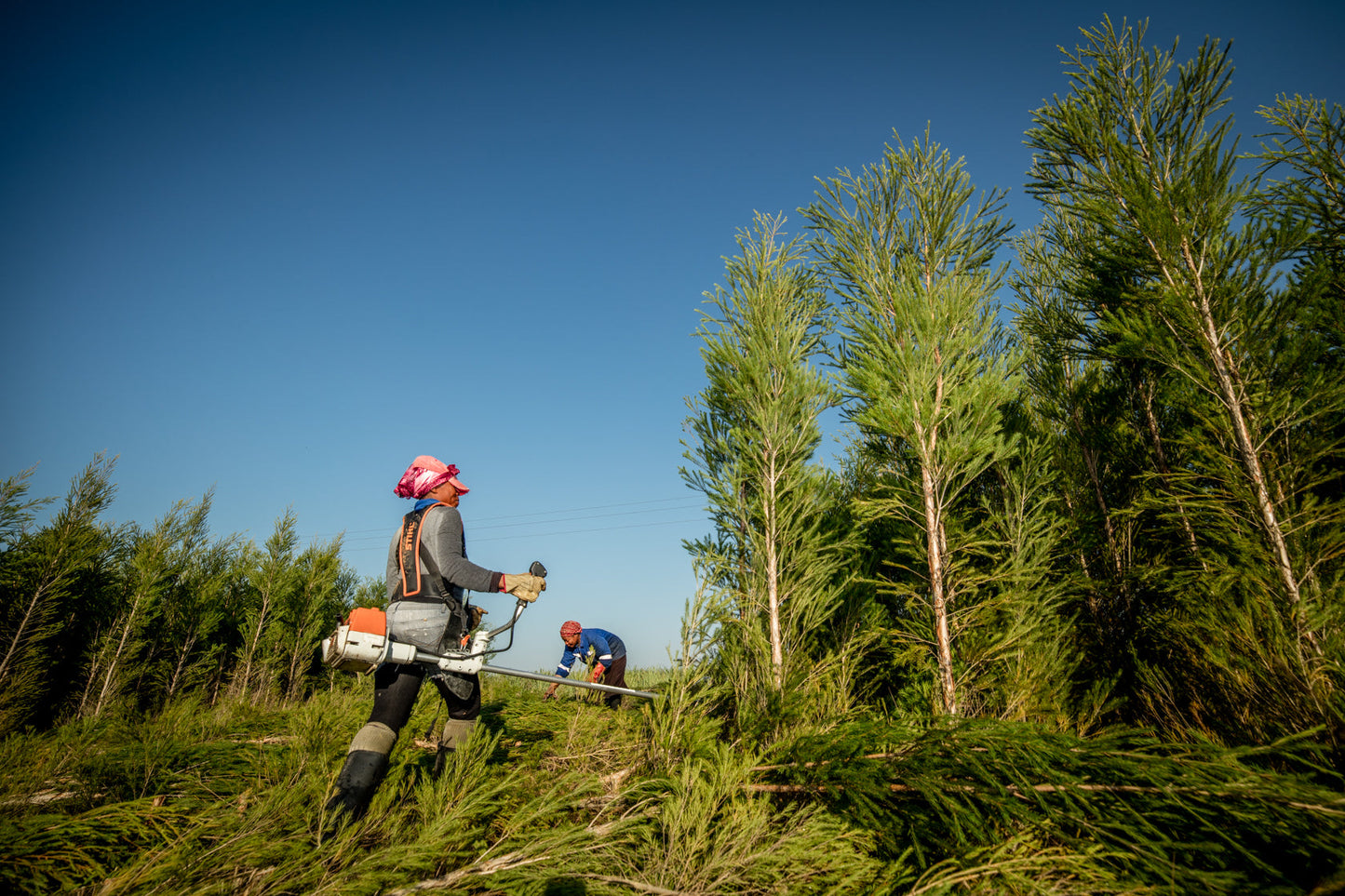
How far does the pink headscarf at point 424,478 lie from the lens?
3.85 m

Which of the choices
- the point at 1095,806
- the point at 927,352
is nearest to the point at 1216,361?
the point at 927,352

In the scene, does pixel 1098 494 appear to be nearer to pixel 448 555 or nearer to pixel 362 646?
pixel 448 555

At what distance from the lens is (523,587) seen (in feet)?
11.9

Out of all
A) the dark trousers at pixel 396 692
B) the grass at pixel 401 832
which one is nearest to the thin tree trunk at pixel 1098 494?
the grass at pixel 401 832

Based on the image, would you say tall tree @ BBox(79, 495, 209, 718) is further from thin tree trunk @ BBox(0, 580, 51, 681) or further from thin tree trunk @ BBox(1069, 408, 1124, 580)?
thin tree trunk @ BBox(1069, 408, 1124, 580)

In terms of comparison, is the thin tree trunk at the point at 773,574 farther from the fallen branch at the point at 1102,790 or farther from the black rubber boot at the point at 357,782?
the black rubber boot at the point at 357,782

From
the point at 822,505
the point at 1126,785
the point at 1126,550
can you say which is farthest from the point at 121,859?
the point at 1126,550

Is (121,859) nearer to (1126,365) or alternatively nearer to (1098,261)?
(1098,261)

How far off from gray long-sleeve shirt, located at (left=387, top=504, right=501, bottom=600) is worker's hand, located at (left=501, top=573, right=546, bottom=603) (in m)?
0.06

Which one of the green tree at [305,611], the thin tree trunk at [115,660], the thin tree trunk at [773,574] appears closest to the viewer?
the thin tree trunk at [773,574]

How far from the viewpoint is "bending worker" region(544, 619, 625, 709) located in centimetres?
961

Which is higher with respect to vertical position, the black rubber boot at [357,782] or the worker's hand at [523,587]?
the worker's hand at [523,587]

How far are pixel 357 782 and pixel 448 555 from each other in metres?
1.27

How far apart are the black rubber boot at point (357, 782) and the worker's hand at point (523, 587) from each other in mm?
1125
